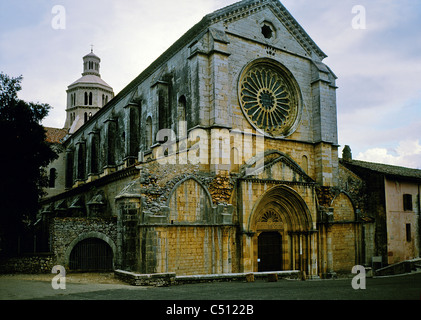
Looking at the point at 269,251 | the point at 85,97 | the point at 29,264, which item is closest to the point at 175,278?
the point at 269,251

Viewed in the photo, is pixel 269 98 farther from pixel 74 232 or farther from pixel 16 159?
pixel 16 159

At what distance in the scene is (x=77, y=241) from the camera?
62.4 ft

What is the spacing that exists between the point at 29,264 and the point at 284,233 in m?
12.8

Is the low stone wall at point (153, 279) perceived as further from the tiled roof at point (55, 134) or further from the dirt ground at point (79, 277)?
the tiled roof at point (55, 134)

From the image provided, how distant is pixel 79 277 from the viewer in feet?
56.4

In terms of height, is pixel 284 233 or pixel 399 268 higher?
pixel 284 233

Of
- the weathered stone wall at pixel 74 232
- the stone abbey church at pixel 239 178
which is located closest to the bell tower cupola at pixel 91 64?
the stone abbey church at pixel 239 178

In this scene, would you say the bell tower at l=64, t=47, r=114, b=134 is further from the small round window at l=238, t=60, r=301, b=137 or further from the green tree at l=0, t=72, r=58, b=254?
the small round window at l=238, t=60, r=301, b=137

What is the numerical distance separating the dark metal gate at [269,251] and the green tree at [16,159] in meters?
12.1

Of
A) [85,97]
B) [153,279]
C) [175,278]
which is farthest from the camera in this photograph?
[85,97]

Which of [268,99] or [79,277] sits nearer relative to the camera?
[79,277]

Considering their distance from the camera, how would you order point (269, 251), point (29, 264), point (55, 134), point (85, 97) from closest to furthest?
point (29, 264)
point (269, 251)
point (55, 134)
point (85, 97)

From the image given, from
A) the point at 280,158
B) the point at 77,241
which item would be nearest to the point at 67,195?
the point at 77,241

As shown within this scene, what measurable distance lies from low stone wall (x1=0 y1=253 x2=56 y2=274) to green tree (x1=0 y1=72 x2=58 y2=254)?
1105 mm
